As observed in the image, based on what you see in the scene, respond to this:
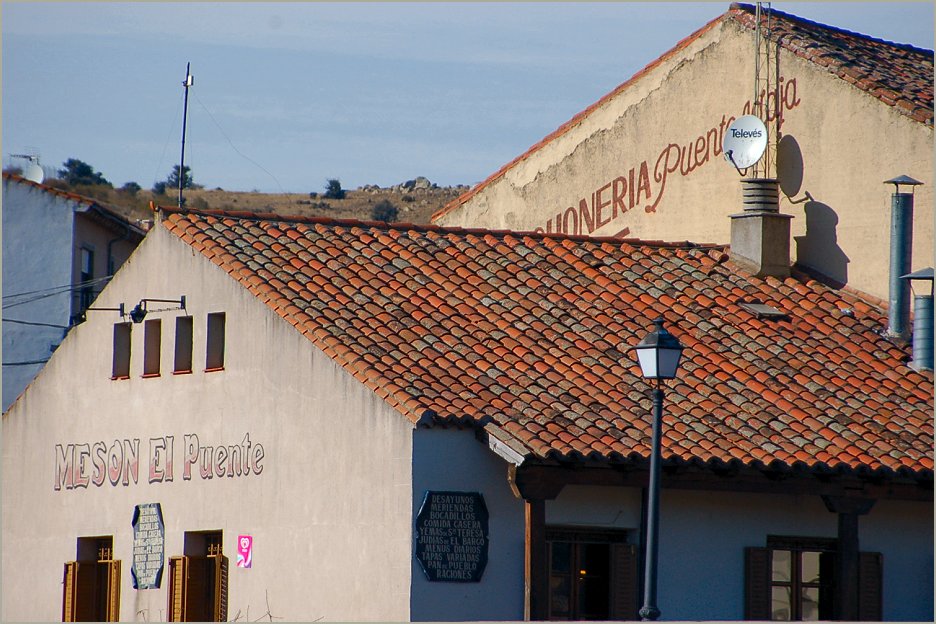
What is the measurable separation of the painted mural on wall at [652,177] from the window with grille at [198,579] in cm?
880

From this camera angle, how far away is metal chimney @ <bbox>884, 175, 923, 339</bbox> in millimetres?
21625

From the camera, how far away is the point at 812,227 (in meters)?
23.2

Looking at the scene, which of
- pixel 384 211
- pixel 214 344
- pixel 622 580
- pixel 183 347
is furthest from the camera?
pixel 384 211

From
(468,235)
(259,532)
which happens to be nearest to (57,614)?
(259,532)

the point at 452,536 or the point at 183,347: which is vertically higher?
the point at 183,347

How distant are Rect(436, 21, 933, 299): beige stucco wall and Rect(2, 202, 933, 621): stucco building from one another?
42.1 inches

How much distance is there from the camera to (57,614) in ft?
71.2

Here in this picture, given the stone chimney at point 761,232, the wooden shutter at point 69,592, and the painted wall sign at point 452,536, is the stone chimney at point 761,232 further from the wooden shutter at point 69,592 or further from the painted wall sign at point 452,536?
the wooden shutter at point 69,592

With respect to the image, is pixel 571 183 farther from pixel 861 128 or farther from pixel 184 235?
pixel 184 235

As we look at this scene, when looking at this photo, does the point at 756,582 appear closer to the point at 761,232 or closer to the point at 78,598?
the point at 761,232

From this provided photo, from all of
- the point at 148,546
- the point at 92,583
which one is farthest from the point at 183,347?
the point at 92,583

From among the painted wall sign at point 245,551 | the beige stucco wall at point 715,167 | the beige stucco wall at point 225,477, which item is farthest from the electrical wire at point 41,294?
the painted wall sign at point 245,551

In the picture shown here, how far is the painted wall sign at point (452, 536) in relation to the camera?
1727 centimetres

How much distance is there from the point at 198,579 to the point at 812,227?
963cm
